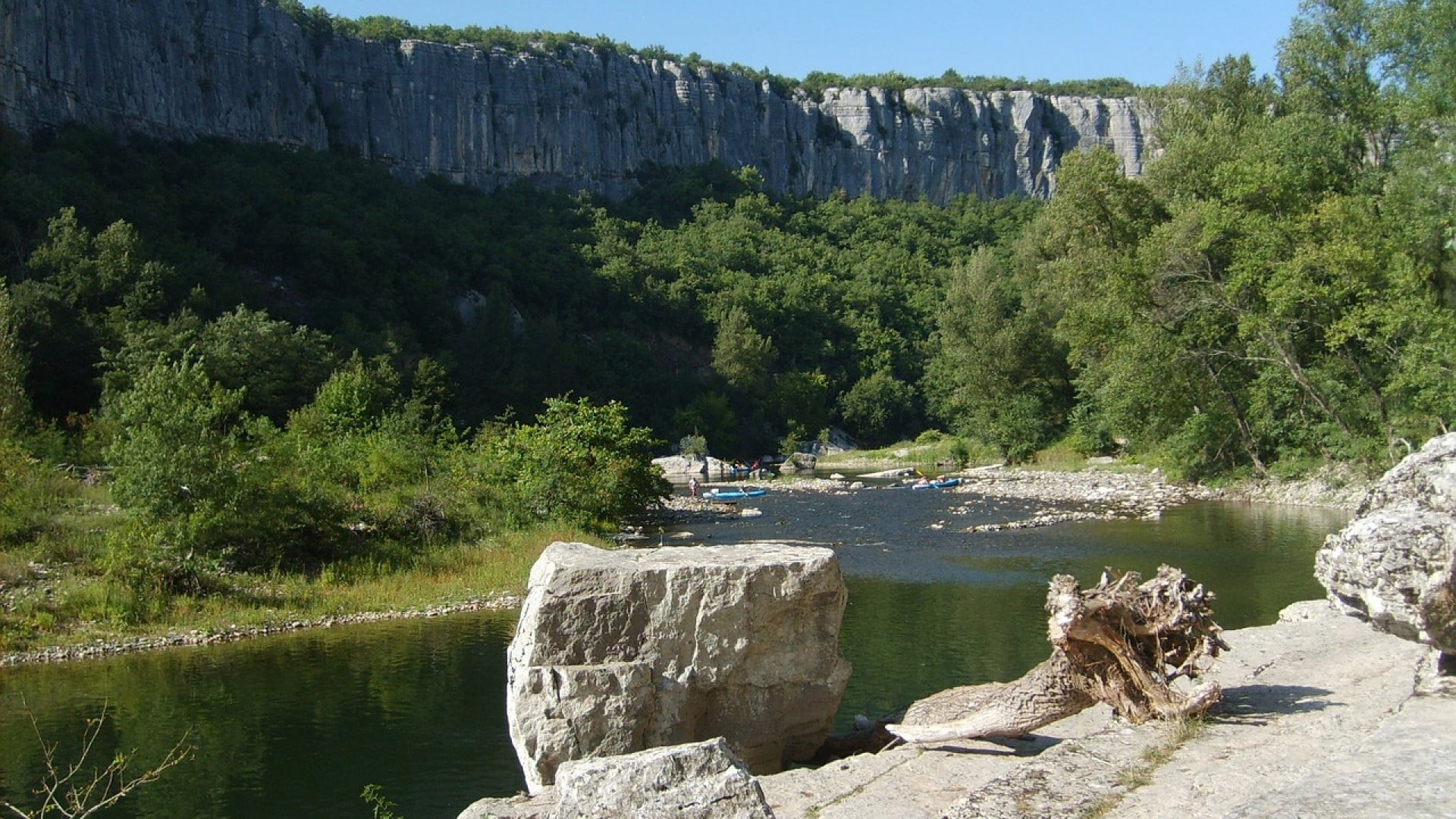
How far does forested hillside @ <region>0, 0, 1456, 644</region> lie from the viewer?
27016 mm

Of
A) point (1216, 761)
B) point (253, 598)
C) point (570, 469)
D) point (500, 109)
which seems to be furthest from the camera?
point (500, 109)

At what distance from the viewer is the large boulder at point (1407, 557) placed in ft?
26.2

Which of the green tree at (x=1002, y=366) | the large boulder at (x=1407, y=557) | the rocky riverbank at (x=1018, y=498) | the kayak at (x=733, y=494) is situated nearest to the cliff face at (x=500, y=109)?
the kayak at (x=733, y=494)

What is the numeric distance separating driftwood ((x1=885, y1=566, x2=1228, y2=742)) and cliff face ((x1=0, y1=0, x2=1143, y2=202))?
70.3 metres

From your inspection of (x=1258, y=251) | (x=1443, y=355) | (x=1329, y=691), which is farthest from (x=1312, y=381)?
(x=1329, y=691)

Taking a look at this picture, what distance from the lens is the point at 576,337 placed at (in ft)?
277

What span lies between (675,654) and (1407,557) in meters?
5.98

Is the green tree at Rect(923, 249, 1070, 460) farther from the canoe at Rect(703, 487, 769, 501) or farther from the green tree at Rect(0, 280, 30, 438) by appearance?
the green tree at Rect(0, 280, 30, 438)

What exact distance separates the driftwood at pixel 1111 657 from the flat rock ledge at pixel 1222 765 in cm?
20

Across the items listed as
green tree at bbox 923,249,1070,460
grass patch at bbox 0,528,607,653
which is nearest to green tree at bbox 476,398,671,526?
grass patch at bbox 0,528,607,653

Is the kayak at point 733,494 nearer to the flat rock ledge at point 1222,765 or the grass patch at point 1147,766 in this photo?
the flat rock ledge at point 1222,765

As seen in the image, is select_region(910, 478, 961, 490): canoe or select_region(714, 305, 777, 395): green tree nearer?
select_region(910, 478, 961, 490): canoe

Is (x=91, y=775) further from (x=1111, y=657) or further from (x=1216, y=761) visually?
(x=1216, y=761)

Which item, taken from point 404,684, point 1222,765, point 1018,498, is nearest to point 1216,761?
point 1222,765
